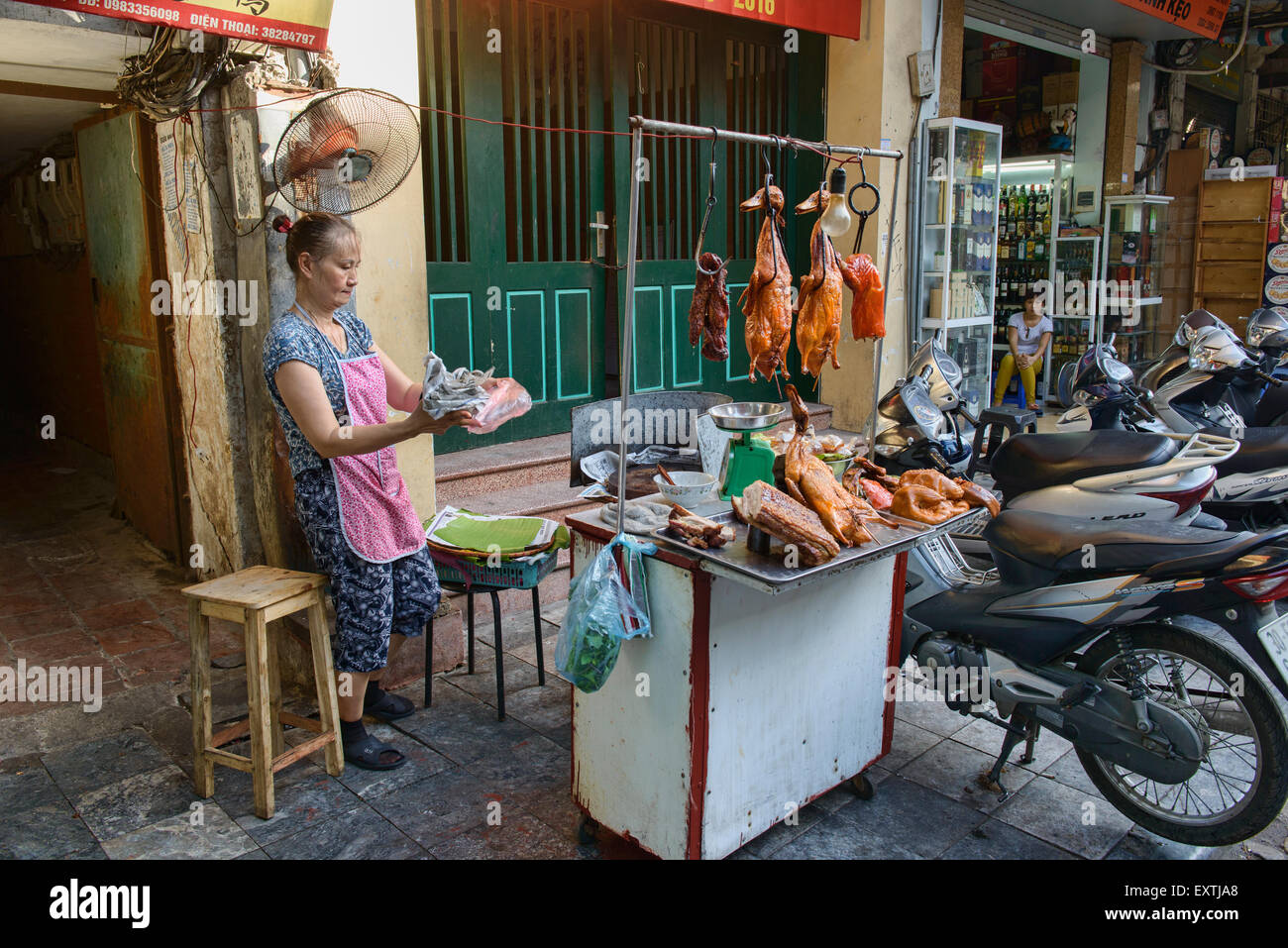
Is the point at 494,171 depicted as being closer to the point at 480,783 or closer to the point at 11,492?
the point at 480,783

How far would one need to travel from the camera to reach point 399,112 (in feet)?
11.6

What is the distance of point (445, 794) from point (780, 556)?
1662 millimetres

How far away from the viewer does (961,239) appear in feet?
28.9

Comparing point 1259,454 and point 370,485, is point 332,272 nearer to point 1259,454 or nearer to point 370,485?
point 370,485

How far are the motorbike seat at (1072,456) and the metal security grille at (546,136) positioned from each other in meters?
3.42

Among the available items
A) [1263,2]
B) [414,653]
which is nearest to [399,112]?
[414,653]


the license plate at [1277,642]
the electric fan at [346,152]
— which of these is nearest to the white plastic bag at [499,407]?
the electric fan at [346,152]

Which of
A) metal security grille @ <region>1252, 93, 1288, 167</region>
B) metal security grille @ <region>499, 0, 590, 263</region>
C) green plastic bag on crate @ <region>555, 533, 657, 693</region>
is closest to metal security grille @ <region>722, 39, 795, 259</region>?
metal security grille @ <region>499, 0, 590, 263</region>

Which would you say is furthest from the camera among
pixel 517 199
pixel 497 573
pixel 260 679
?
pixel 517 199

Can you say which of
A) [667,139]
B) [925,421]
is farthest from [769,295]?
[667,139]

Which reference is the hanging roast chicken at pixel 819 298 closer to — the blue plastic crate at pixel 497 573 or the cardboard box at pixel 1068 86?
the blue plastic crate at pixel 497 573

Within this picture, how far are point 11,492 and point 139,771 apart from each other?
524 cm

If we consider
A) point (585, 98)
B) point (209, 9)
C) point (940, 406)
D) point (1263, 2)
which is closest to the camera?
point (209, 9)

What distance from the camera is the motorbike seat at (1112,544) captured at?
2.88 meters
